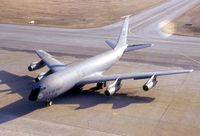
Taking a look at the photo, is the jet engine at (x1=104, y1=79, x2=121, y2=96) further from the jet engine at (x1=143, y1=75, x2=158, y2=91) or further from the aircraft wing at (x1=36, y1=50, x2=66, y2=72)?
the aircraft wing at (x1=36, y1=50, x2=66, y2=72)

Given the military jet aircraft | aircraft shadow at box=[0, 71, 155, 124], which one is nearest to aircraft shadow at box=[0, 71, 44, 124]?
aircraft shadow at box=[0, 71, 155, 124]

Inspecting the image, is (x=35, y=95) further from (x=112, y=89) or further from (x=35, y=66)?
(x=35, y=66)

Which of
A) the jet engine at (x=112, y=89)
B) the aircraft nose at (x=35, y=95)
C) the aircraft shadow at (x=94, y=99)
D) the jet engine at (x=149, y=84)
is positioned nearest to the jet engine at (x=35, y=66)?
the aircraft shadow at (x=94, y=99)

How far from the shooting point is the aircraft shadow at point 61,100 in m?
38.2

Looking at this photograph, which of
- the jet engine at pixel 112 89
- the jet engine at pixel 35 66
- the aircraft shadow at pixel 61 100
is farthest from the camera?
the jet engine at pixel 35 66

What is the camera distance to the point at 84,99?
136ft

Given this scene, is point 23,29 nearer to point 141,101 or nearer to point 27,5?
point 27,5

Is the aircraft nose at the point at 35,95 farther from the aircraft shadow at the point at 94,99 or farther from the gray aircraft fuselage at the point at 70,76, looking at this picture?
the aircraft shadow at the point at 94,99

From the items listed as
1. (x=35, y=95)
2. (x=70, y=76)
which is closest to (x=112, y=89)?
(x=70, y=76)

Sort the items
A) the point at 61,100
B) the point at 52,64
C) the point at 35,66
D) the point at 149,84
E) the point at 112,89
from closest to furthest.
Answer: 1. the point at 112,89
2. the point at 149,84
3. the point at 61,100
4. the point at 52,64
5. the point at 35,66

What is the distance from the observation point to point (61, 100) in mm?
41094

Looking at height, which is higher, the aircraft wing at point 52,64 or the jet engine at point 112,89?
the aircraft wing at point 52,64

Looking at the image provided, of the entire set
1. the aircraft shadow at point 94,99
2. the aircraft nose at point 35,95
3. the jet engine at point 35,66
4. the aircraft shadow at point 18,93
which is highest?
the jet engine at point 35,66

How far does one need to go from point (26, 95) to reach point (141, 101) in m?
12.7
